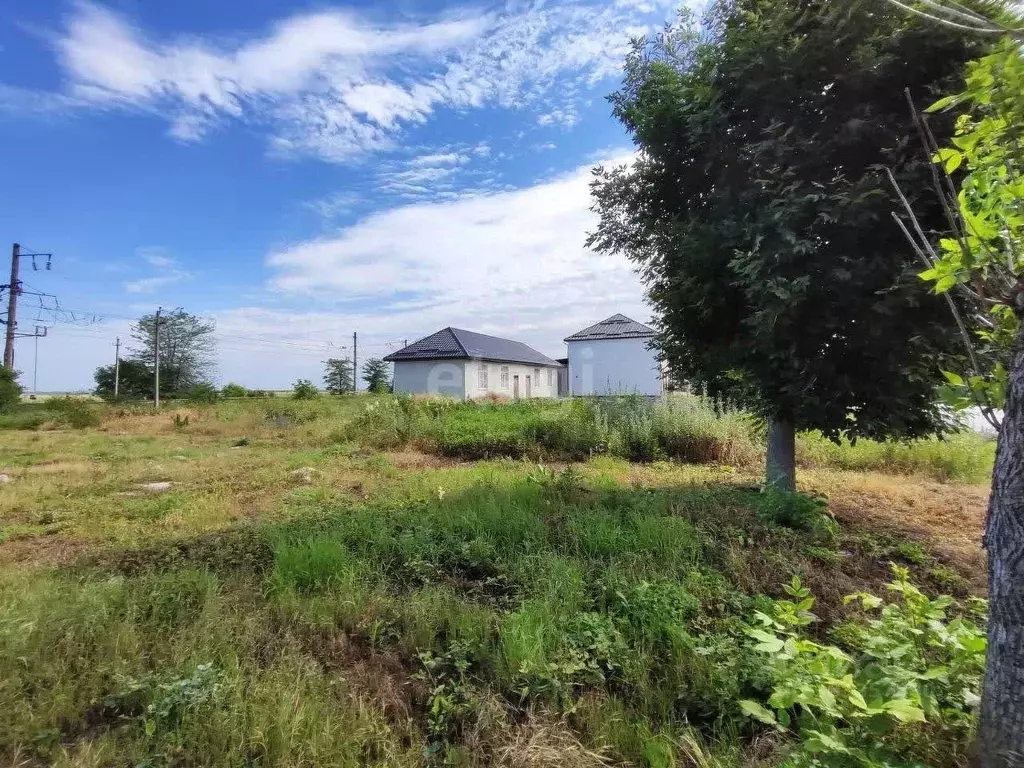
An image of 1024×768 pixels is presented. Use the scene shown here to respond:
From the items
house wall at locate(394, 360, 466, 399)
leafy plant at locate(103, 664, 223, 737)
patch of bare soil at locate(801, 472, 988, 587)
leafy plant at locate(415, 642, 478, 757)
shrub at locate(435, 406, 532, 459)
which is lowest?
leafy plant at locate(415, 642, 478, 757)

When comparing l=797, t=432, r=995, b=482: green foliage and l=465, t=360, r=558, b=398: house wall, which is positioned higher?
l=465, t=360, r=558, b=398: house wall

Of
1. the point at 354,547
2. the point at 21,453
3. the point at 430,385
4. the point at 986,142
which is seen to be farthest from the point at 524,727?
the point at 430,385

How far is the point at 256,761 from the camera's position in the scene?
1.63 meters

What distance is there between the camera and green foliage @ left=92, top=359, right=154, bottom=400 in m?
25.7

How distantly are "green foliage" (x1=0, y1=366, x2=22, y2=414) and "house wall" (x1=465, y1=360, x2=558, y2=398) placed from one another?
55.9 feet

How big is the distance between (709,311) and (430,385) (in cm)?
2141

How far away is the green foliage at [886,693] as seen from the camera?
51.4 inches

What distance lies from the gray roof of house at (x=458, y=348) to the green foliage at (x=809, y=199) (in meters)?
20.1

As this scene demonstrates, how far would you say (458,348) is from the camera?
24172 millimetres

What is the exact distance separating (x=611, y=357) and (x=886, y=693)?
2372 cm

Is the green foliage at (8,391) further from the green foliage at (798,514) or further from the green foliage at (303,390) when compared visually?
the green foliage at (798,514)

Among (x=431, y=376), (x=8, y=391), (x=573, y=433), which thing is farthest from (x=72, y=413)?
(x=573, y=433)

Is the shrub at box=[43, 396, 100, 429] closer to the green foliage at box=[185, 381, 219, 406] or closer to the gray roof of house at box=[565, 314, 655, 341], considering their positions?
the green foliage at box=[185, 381, 219, 406]

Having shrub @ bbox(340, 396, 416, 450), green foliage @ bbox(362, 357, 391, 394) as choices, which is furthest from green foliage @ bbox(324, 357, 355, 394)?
shrub @ bbox(340, 396, 416, 450)
